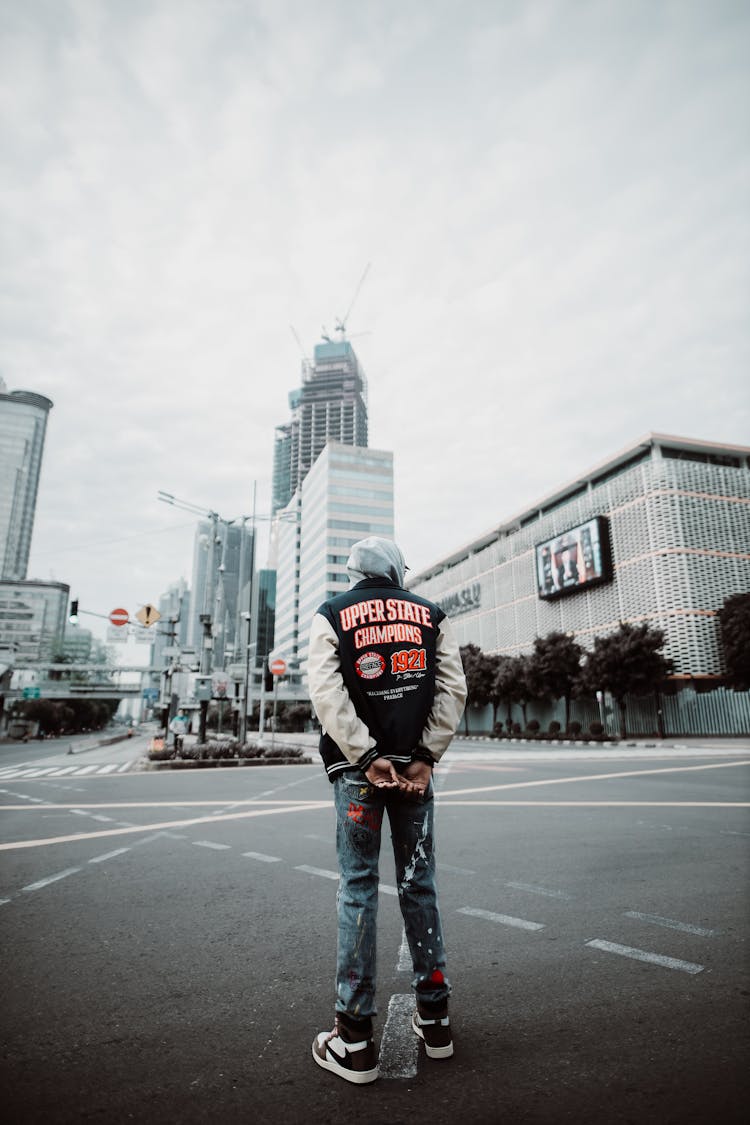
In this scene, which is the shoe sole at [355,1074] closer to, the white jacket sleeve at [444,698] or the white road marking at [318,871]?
the white jacket sleeve at [444,698]

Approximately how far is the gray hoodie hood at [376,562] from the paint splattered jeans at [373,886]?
2.77 feet

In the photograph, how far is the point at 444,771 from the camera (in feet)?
53.8

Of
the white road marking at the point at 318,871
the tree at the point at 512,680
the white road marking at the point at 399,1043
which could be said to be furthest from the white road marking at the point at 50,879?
the tree at the point at 512,680

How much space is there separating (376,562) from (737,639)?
3880 centimetres

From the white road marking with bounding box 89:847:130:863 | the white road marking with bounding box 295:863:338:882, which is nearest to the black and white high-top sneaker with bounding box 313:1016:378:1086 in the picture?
the white road marking with bounding box 295:863:338:882

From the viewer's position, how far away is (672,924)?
12.4 ft

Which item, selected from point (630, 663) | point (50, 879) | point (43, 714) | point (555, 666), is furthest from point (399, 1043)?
point (43, 714)

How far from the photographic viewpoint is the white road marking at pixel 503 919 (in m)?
3.82

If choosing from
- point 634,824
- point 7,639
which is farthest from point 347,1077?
point 7,639

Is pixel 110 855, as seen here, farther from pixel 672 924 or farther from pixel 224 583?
pixel 224 583

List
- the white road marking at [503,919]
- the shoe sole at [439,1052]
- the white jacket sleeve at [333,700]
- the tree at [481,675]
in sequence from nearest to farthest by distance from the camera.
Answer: the shoe sole at [439,1052] → the white jacket sleeve at [333,700] → the white road marking at [503,919] → the tree at [481,675]

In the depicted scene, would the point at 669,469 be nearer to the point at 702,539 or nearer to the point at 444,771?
the point at 702,539

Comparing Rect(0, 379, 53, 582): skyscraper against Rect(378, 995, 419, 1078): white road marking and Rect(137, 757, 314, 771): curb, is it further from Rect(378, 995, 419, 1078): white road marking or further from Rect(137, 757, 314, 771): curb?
Rect(378, 995, 419, 1078): white road marking

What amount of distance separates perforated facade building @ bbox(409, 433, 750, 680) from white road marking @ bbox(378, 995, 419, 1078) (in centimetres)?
3998
